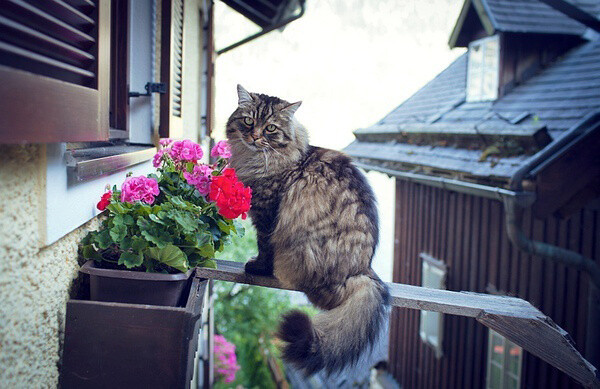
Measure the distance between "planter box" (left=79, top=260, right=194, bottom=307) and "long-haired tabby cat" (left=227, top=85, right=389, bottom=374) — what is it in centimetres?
40

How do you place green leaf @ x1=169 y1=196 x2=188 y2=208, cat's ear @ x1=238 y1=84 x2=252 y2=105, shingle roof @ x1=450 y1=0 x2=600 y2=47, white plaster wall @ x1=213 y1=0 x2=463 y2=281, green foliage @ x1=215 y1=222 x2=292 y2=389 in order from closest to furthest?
green leaf @ x1=169 y1=196 x2=188 y2=208 < cat's ear @ x1=238 y1=84 x2=252 y2=105 < shingle roof @ x1=450 y1=0 x2=600 y2=47 < green foliage @ x1=215 y1=222 x2=292 y2=389 < white plaster wall @ x1=213 y1=0 x2=463 y2=281

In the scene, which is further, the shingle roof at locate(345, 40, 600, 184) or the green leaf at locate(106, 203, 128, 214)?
the shingle roof at locate(345, 40, 600, 184)

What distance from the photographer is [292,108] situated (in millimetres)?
2225

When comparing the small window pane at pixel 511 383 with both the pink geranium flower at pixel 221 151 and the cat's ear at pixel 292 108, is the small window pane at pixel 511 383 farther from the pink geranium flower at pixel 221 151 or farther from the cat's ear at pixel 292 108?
the pink geranium flower at pixel 221 151

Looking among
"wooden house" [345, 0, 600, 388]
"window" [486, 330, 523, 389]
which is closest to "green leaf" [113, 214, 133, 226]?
"wooden house" [345, 0, 600, 388]

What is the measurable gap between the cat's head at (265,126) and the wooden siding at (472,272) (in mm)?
1074

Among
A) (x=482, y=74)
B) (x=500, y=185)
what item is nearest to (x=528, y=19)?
(x=482, y=74)

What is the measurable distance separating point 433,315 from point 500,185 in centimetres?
274

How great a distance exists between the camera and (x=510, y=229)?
3971mm

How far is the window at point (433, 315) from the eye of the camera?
5730mm

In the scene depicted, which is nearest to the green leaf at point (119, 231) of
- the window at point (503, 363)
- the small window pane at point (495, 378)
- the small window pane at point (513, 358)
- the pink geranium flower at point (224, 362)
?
the window at point (503, 363)

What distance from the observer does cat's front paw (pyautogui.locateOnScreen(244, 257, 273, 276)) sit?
1829mm

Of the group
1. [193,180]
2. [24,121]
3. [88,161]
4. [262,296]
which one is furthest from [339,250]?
[262,296]

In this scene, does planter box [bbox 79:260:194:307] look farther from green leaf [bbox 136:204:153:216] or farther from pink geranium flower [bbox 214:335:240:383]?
pink geranium flower [bbox 214:335:240:383]
